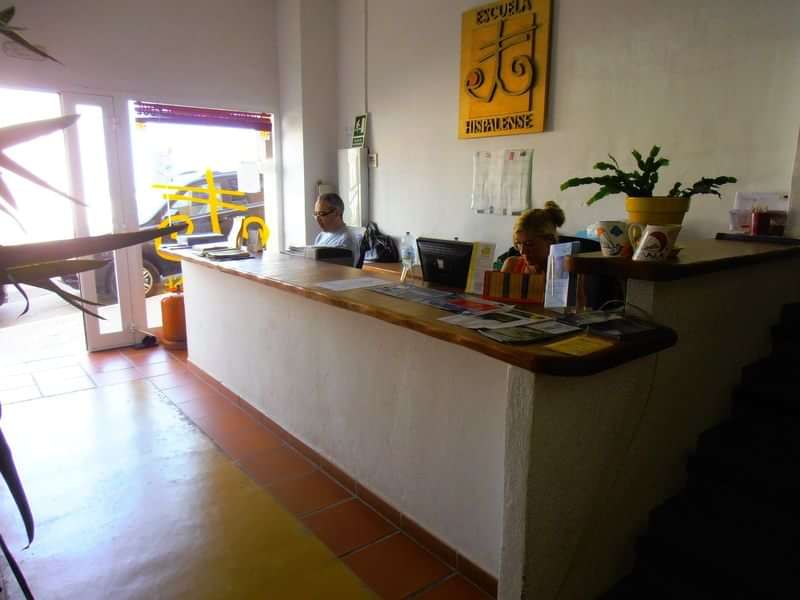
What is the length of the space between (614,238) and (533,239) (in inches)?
27.9

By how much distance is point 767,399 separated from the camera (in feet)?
7.21

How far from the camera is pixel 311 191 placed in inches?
221

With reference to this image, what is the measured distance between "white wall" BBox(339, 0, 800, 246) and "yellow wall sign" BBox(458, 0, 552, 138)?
0.09 metres

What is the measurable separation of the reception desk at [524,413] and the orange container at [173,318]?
7.88 ft

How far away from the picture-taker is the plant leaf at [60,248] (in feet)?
2.52

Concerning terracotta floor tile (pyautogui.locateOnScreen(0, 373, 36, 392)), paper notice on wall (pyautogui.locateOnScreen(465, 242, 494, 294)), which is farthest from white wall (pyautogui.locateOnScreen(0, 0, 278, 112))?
paper notice on wall (pyautogui.locateOnScreen(465, 242, 494, 294))

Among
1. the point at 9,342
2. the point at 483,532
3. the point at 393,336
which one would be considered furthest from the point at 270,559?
the point at 9,342

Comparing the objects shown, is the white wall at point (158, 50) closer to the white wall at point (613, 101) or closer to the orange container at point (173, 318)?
the white wall at point (613, 101)

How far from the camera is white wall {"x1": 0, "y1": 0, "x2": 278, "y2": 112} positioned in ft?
14.2

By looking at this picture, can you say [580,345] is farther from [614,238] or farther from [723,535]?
[723,535]

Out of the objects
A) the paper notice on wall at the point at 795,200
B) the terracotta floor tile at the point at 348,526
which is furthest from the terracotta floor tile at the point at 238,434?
the paper notice on wall at the point at 795,200

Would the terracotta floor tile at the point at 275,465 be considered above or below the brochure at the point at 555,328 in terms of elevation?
below

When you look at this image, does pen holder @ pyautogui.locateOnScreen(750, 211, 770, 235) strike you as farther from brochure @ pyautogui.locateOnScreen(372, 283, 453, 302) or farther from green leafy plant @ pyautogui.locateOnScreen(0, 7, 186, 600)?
green leafy plant @ pyautogui.locateOnScreen(0, 7, 186, 600)

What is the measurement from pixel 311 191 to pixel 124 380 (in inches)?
101
